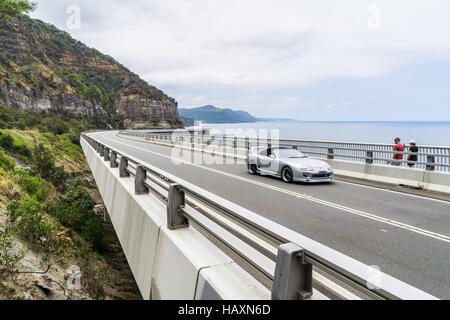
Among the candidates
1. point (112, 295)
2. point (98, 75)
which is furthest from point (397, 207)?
point (98, 75)

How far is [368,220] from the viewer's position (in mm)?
6984

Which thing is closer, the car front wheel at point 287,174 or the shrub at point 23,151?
the car front wheel at point 287,174

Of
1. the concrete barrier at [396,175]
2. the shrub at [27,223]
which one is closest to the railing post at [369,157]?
the concrete barrier at [396,175]

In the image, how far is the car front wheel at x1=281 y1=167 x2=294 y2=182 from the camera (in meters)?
12.1

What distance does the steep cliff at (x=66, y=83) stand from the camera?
9031cm

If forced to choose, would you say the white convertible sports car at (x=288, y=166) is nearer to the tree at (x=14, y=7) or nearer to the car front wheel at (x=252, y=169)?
the car front wheel at (x=252, y=169)

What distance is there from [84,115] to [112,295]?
12232 centimetres

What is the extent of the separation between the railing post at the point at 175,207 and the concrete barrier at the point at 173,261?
0.32 feet

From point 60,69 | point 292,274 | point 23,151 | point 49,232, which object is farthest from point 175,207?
point 60,69

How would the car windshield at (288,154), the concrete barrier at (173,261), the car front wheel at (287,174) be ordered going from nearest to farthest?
the concrete barrier at (173,261) → the car front wheel at (287,174) → the car windshield at (288,154)

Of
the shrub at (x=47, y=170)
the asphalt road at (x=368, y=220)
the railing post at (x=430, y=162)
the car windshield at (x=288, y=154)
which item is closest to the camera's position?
the asphalt road at (x=368, y=220)

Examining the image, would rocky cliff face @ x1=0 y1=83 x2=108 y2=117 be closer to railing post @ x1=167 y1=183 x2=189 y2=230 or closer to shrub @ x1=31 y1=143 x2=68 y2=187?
shrub @ x1=31 y1=143 x2=68 y2=187

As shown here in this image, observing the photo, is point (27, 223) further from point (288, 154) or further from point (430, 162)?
point (430, 162)

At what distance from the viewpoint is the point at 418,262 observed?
15.6 ft
